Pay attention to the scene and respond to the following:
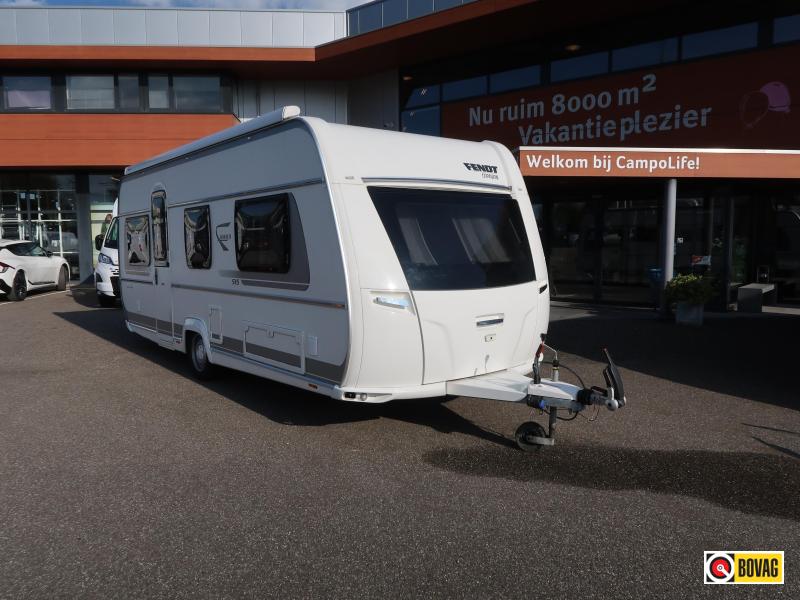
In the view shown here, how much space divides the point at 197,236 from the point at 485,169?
3.29 meters

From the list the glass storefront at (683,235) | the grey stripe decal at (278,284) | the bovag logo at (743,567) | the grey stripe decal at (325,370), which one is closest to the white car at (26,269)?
the grey stripe decal at (278,284)

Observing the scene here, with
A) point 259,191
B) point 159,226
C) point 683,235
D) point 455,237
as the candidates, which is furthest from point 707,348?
point 159,226

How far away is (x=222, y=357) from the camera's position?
6.80 meters

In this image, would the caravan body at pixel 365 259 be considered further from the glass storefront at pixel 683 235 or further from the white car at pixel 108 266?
the white car at pixel 108 266

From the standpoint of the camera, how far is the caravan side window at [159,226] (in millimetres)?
7985

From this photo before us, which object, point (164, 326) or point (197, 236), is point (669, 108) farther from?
point (164, 326)

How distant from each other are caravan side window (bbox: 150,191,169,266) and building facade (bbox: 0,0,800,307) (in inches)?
301

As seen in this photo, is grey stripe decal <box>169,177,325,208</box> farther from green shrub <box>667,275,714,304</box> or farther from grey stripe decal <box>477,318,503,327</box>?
green shrub <box>667,275,714,304</box>

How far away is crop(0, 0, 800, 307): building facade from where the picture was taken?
41.4ft

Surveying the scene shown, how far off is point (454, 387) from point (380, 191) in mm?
1694

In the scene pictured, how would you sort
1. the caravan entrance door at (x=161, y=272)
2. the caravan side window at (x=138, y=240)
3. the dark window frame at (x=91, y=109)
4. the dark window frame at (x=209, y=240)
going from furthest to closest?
the dark window frame at (x=91, y=109), the caravan side window at (x=138, y=240), the caravan entrance door at (x=161, y=272), the dark window frame at (x=209, y=240)

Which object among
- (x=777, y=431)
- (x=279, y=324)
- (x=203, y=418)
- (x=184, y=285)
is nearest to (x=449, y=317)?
(x=279, y=324)

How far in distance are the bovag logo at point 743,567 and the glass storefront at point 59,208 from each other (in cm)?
2117

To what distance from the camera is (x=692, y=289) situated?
10828 millimetres
